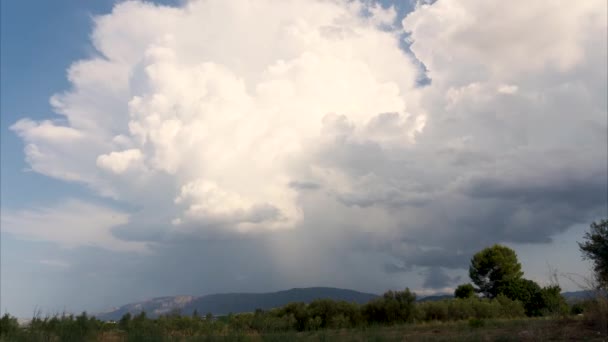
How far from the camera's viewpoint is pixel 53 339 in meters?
15.0

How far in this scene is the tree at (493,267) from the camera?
7844cm

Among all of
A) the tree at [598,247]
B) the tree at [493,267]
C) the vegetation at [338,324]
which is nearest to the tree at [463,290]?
the tree at [493,267]

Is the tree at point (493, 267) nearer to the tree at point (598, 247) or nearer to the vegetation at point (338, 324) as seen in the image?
the vegetation at point (338, 324)

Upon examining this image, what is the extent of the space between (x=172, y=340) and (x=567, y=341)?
13.5 m

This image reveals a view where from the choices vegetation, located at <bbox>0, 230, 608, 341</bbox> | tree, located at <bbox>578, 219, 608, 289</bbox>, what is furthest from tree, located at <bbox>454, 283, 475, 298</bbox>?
tree, located at <bbox>578, 219, 608, 289</bbox>

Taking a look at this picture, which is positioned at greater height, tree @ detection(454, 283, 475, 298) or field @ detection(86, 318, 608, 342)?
tree @ detection(454, 283, 475, 298)

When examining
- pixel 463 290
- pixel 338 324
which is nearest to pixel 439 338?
pixel 338 324

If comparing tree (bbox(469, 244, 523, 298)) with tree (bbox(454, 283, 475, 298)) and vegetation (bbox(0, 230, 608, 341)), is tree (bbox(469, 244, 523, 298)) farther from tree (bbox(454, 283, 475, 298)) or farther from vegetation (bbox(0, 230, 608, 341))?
vegetation (bbox(0, 230, 608, 341))

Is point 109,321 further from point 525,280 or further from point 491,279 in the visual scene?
point 491,279

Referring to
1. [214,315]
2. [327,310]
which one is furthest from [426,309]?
[214,315]

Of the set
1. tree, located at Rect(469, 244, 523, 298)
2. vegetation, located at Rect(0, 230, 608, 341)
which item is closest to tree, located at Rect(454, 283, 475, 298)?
tree, located at Rect(469, 244, 523, 298)

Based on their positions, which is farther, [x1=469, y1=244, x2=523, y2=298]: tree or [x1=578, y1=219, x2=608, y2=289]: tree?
[x1=469, y1=244, x2=523, y2=298]: tree

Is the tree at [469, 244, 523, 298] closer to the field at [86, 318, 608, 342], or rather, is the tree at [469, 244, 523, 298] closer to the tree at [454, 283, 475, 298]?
the tree at [454, 283, 475, 298]

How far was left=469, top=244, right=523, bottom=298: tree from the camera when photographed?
78438mm
